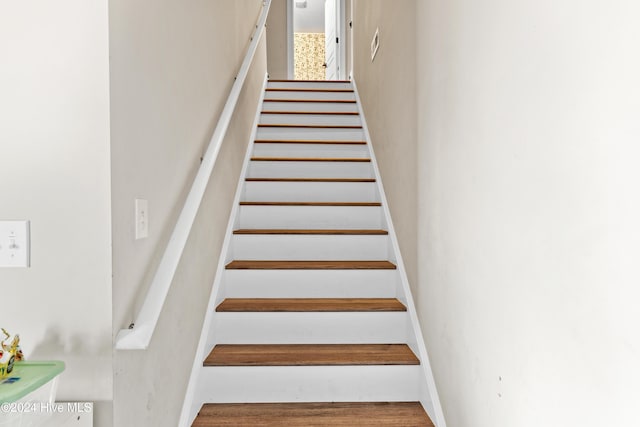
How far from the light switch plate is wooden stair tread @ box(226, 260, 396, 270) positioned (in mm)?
1159

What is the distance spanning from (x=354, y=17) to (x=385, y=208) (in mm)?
2713

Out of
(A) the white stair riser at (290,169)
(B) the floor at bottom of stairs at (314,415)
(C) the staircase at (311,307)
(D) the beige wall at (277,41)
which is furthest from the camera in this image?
(D) the beige wall at (277,41)

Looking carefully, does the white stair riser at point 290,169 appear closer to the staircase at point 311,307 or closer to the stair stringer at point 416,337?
the staircase at point 311,307

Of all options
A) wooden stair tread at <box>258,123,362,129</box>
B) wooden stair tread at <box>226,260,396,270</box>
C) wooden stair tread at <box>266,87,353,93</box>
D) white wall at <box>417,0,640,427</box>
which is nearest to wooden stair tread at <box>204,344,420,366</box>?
white wall at <box>417,0,640,427</box>

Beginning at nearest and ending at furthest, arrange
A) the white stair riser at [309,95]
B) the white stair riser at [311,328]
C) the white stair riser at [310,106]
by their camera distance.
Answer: the white stair riser at [311,328], the white stair riser at [310,106], the white stair riser at [309,95]

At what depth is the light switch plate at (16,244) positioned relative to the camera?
2.91ft

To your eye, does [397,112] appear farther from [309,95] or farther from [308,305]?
[309,95]

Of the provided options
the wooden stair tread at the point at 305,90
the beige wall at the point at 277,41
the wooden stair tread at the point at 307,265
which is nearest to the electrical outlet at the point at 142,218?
the wooden stair tread at the point at 307,265

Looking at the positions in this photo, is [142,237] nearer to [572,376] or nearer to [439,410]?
[572,376]

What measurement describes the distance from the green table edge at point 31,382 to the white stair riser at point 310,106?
312 centimetres

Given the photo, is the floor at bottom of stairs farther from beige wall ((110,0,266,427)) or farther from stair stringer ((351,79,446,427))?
beige wall ((110,0,266,427))

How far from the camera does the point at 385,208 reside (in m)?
2.42

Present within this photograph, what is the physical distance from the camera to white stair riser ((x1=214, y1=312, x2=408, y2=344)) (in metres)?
1.81

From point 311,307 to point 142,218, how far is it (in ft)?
3.29
